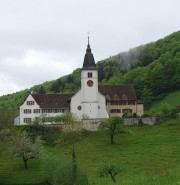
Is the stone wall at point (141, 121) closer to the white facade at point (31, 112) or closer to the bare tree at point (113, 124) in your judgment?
the bare tree at point (113, 124)

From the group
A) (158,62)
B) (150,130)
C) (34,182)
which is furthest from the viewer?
(158,62)

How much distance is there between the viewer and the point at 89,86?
101m

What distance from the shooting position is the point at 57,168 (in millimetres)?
54219

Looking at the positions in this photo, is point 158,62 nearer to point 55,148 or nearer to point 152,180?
point 55,148

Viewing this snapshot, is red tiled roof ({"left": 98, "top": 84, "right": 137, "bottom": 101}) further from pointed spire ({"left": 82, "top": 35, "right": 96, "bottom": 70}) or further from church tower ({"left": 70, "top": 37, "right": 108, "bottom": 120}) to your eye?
pointed spire ({"left": 82, "top": 35, "right": 96, "bottom": 70})

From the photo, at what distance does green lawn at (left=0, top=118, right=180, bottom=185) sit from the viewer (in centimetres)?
6025

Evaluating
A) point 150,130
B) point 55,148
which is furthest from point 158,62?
point 55,148

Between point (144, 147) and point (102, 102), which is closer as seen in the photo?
point (144, 147)

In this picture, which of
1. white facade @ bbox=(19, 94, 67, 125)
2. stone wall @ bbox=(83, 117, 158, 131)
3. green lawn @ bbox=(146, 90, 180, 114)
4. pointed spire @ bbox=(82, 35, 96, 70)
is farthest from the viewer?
green lawn @ bbox=(146, 90, 180, 114)

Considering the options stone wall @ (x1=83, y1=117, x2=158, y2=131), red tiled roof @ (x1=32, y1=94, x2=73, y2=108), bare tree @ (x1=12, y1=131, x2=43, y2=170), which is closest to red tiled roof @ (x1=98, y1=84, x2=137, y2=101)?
red tiled roof @ (x1=32, y1=94, x2=73, y2=108)

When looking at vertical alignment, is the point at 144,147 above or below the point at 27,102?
below

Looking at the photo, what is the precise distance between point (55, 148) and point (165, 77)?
89.6m

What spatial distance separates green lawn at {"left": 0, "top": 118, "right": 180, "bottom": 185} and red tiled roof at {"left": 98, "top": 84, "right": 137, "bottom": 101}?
52.0 ft

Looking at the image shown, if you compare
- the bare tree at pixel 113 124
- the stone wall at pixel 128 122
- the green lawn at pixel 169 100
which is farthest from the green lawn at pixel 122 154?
the green lawn at pixel 169 100
